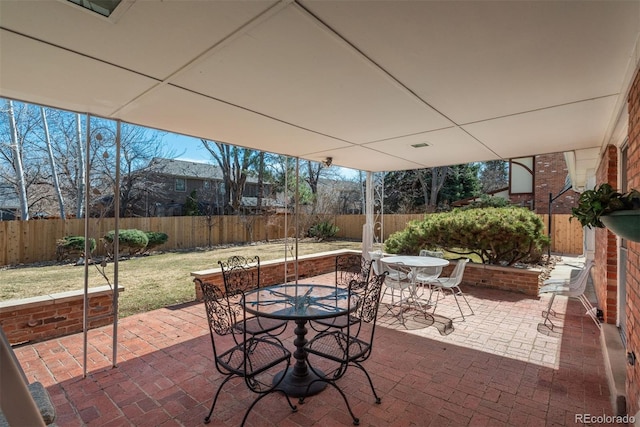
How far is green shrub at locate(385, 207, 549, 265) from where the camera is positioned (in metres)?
5.77

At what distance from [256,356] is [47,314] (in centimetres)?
256

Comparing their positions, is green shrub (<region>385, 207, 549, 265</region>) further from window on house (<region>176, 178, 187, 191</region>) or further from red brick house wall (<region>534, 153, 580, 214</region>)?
window on house (<region>176, 178, 187, 191</region>)

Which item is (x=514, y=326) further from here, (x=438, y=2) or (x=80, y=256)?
(x=80, y=256)

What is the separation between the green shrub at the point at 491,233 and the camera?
577cm

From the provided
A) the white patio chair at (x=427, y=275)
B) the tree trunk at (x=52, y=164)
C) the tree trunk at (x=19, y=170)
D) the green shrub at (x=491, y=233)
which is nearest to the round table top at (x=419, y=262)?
the white patio chair at (x=427, y=275)

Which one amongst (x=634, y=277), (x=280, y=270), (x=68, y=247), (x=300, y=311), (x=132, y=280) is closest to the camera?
(x=634, y=277)

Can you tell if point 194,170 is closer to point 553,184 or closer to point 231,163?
point 231,163

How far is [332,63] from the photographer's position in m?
1.76

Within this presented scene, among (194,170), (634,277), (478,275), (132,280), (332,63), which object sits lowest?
(132,280)

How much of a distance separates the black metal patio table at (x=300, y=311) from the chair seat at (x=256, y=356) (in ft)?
0.48

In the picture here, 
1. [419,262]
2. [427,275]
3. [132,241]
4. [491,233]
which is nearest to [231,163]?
[132,241]

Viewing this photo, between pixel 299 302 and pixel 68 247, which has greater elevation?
pixel 299 302

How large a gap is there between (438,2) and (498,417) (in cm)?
253

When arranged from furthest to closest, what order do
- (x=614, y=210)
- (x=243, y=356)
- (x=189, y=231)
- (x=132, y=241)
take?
1. (x=189, y=231)
2. (x=132, y=241)
3. (x=243, y=356)
4. (x=614, y=210)
